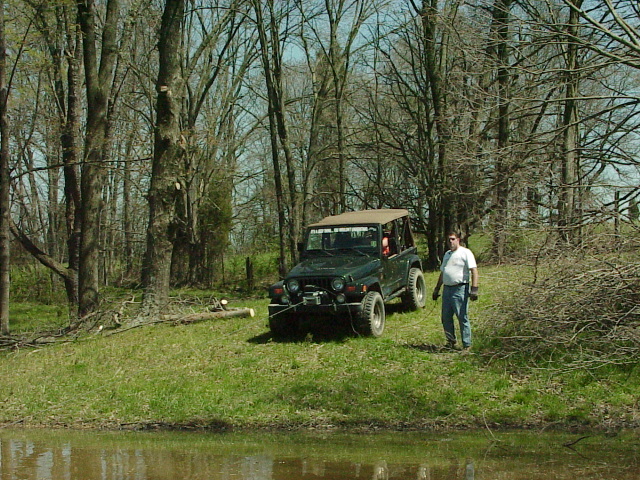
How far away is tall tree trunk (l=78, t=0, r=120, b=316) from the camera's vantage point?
59.2 ft

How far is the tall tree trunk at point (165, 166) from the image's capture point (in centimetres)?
1655

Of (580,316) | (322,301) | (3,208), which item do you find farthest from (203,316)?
(580,316)

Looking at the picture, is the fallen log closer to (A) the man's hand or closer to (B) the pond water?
(A) the man's hand

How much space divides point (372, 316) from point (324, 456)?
5050 mm

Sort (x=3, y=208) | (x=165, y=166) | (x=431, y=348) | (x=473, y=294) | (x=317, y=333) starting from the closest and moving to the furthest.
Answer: (x=473, y=294) < (x=431, y=348) < (x=317, y=333) < (x=165, y=166) < (x=3, y=208)

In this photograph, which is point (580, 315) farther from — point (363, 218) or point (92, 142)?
point (92, 142)

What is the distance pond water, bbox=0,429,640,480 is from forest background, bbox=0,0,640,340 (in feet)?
9.96

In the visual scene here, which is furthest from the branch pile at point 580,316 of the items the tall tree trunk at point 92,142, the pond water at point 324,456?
the tall tree trunk at point 92,142

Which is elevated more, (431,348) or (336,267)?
(336,267)

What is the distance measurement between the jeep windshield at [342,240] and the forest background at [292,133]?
2.23 meters

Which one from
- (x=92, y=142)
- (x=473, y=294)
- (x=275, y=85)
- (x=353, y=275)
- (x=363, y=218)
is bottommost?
(x=473, y=294)

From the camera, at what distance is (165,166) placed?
16656 millimetres

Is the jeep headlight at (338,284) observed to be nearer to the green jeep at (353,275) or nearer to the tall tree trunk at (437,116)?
the green jeep at (353,275)

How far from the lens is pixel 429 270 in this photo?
1102 inches
